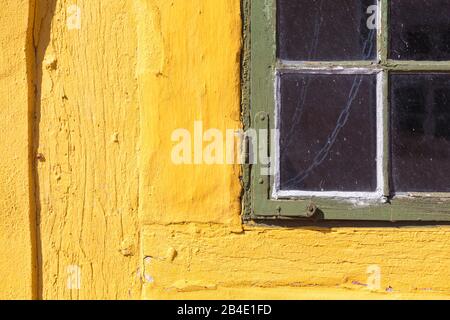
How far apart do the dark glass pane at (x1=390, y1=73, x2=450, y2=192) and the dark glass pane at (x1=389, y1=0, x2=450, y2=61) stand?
0.21 ft

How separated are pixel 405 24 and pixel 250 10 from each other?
1.46 feet

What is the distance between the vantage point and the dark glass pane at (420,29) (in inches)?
80.7

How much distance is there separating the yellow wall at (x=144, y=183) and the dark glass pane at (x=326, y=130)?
0.48 feet

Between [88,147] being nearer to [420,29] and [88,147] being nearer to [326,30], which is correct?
[326,30]

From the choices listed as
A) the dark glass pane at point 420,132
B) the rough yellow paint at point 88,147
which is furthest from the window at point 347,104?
the rough yellow paint at point 88,147

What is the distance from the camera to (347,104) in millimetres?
2072

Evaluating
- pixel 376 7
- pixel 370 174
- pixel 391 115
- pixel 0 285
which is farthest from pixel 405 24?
pixel 0 285

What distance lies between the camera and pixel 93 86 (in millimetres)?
2086

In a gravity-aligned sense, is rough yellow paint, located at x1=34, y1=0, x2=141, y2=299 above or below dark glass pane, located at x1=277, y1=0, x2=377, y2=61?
below

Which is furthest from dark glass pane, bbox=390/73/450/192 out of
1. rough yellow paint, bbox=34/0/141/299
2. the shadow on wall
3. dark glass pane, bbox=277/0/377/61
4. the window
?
the shadow on wall

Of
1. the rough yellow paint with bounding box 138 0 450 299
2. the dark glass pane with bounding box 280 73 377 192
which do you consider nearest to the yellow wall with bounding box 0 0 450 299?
the rough yellow paint with bounding box 138 0 450 299

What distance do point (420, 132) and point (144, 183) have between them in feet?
2.63

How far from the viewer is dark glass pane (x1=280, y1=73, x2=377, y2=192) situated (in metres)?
2.07

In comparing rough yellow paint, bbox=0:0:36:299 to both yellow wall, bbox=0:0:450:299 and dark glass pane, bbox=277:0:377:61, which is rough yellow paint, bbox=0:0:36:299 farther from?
dark glass pane, bbox=277:0:377:61
